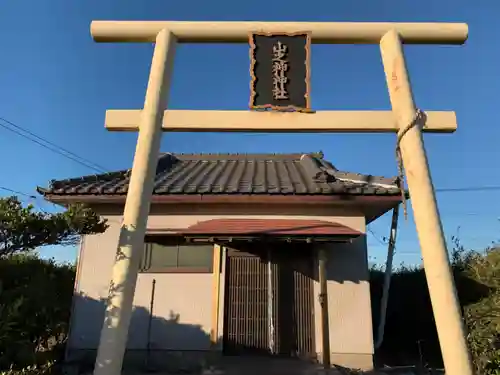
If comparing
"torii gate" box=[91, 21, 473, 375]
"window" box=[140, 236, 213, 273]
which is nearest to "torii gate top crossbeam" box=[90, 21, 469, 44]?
"torii gate" box=[91, 21, 473, 375]

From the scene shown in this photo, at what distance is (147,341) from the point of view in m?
7.16

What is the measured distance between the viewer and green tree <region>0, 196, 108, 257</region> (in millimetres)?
3535

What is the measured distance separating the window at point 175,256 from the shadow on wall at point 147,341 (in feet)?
2.50

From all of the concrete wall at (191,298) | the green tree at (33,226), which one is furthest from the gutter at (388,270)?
the green tree at (33,226)

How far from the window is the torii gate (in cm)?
408

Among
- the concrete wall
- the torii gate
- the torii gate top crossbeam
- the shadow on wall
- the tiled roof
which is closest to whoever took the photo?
the torii gate

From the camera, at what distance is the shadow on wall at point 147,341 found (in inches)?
277

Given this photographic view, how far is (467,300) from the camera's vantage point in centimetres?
655

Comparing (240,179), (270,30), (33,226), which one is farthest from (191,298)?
(270,30)

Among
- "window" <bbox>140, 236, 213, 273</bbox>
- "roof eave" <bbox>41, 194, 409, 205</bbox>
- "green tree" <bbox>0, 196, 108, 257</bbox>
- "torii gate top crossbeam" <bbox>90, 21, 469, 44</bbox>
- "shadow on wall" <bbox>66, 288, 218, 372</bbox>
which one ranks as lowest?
"shadow on wall" <bbox>66, 288, 218, 372</bbox>

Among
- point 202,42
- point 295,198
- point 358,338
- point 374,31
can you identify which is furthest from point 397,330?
point 202,42

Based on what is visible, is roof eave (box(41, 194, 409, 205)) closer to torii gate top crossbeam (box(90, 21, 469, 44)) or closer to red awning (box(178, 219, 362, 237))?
red awning (box(178, 219, 362, 237))

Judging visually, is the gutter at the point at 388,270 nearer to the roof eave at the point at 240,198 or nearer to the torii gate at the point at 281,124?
the roof eave at the point at 240,198

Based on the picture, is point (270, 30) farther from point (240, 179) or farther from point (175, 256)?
point (240, 179)
